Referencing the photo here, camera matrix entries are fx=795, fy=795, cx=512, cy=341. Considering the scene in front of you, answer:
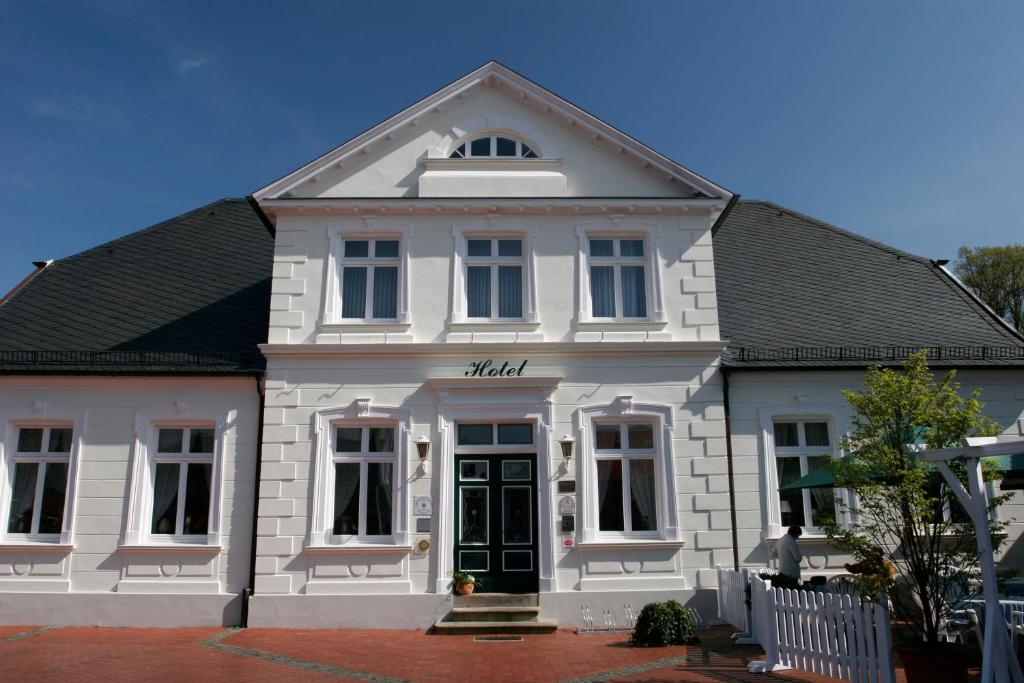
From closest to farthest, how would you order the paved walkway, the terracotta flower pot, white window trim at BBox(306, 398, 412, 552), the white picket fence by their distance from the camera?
1. the terracotta flower pot
2. the white picket fence
3. the paved walkway
4. white window trim at BBox(306, 398, 412, 552)

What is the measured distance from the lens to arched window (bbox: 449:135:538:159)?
48.4 feet

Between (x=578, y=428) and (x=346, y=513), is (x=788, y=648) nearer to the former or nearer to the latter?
(x=578, y=428)

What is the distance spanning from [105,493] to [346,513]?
161 inches

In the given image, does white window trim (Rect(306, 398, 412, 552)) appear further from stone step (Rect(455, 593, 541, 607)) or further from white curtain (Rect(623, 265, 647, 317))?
white curtain (Rect(623, 265, 647, 317))

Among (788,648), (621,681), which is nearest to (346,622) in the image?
(621,681)

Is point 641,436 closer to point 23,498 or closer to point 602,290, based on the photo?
point 602,290

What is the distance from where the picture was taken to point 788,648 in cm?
938

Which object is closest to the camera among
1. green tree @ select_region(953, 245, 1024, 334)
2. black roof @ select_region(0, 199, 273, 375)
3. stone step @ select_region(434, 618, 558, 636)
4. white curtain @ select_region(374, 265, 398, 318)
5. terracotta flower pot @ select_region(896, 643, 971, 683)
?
terracotta flower pot @ select_region(896, 643, 971, 683)

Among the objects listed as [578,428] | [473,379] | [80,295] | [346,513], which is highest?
[80,295]

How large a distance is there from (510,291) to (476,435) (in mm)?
2648

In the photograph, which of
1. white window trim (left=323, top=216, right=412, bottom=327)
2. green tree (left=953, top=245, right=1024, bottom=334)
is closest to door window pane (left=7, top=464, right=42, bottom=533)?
white window trim (left=323, top=216, right=412, bottom=327)

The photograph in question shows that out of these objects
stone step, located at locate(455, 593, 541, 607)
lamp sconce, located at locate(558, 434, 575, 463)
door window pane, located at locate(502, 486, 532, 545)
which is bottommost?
stone step, located at locate(455, 593, 541, 607)

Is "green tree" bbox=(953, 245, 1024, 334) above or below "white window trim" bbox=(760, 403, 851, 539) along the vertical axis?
above

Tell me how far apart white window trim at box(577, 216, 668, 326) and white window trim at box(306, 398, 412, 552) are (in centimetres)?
366
